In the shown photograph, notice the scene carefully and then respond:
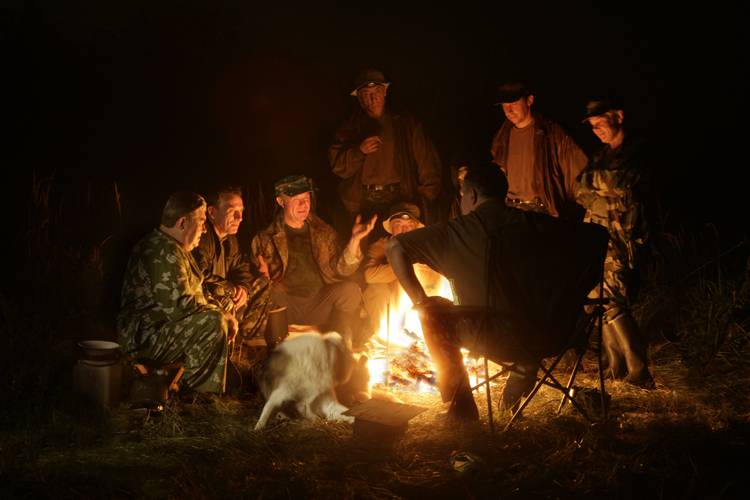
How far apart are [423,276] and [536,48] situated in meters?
6.02

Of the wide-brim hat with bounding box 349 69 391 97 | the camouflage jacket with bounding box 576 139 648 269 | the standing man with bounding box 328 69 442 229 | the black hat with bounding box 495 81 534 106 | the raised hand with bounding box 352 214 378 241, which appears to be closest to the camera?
the camouflage jacket with bounding box 576 139 648 269

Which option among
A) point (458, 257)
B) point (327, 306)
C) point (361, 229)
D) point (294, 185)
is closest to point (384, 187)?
point (361, 229)

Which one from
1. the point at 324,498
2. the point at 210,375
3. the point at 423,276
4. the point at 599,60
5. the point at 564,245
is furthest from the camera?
the point at 599,60

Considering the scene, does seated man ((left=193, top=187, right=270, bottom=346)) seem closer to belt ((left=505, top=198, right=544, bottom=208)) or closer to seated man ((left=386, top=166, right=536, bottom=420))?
seated man ((left=386, top=166, right=536, bottom=420))

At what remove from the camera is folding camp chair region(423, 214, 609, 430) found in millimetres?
4457

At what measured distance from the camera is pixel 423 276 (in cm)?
687

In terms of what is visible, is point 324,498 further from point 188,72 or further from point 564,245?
point 188,72

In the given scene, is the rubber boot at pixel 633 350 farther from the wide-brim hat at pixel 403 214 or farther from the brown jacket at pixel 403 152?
the brown jacket at pixel 403 152

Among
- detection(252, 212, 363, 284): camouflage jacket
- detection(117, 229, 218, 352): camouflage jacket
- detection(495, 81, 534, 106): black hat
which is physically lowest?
detection(117, 229, 218, 352): camouflage jacket

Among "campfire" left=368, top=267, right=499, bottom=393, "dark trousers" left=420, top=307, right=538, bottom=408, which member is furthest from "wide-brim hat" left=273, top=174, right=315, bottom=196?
"dark trousers" left=420, top=307, right=538, bottom=408

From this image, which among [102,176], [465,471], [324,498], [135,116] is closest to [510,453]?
[465,471]

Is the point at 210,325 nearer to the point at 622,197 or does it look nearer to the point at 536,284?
the point at 536,284

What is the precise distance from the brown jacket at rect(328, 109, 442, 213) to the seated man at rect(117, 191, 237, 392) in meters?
2.82

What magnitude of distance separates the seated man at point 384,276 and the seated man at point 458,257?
2.14 m
